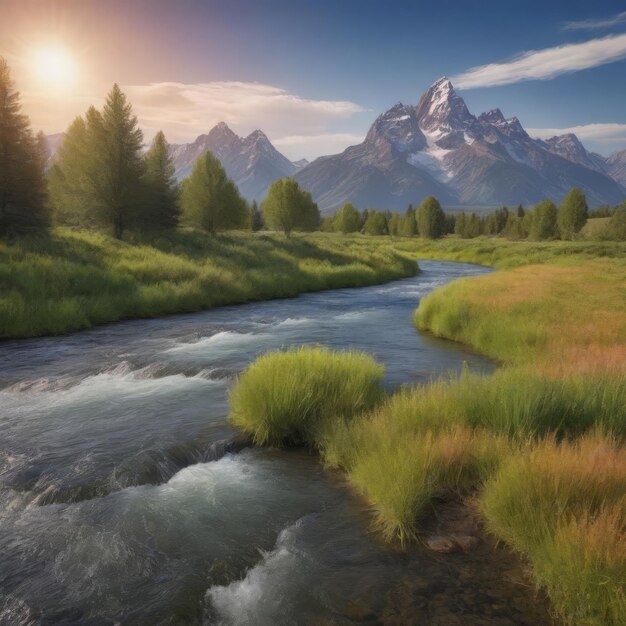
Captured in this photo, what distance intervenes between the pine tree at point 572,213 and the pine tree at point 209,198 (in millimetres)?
68683

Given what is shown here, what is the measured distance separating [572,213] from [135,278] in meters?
90.2

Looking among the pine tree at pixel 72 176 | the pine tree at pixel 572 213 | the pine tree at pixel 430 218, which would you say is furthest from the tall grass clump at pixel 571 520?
the pine tree at pixel 430 218

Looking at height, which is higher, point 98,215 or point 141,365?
point 98,215

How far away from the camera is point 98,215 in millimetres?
36719

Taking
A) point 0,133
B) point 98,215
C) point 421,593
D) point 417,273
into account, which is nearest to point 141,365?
point 421,593

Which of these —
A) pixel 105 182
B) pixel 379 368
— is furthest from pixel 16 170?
pixel 379 368

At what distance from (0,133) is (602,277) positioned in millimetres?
37340

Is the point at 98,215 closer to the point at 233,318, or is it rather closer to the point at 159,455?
the point at 233,318

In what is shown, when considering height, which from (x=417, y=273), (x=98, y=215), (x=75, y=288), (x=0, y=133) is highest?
(x=0, y=133)

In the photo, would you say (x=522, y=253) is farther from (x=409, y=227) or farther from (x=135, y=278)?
(x=409, y=227)

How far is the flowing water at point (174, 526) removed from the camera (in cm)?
414

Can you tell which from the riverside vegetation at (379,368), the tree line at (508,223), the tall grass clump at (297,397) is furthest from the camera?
the tree line at (508,223)

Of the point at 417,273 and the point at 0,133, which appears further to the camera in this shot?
the point at 417,273

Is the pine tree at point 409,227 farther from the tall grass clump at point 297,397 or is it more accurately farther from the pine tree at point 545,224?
the tall grass clump at point 297,397
